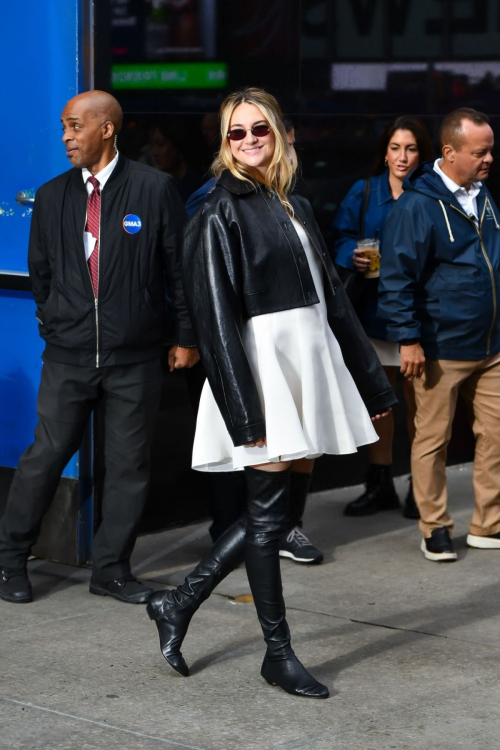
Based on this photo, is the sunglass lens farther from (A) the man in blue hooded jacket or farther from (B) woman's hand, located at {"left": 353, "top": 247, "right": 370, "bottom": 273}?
(B) woman's hand, located at {"left": 353, "top": 247, "right": 370, "bottom": 273}

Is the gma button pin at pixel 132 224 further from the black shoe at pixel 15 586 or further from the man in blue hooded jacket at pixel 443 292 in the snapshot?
the black shoe at pixel 15 586

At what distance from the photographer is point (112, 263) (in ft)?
18.2

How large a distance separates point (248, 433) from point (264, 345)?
1.02 feet

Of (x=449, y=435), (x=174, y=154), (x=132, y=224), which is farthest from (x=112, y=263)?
(x=449, y=435)

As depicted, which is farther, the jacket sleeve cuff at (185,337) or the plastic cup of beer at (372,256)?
the plastic cup of beer at (372,256)

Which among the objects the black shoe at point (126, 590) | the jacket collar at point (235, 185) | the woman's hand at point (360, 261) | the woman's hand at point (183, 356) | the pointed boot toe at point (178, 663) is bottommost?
the black shoe at point (126, 590)

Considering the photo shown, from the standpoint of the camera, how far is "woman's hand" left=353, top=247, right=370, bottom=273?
659cm

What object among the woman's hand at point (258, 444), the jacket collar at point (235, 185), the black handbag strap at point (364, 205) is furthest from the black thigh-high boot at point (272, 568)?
the black handbag strap at point (364, 205)

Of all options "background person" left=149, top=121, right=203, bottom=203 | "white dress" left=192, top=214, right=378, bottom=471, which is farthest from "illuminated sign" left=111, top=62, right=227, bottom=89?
"white dress" left=192, top=214, right=378, bottom=471

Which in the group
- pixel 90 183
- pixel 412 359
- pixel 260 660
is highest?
pixel 90 183

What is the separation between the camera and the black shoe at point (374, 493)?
722cm

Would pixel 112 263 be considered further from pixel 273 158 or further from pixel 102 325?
pixel 273 158

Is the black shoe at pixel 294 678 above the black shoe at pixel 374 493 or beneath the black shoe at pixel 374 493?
above

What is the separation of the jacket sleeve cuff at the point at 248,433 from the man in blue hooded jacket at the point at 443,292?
1888 mm
